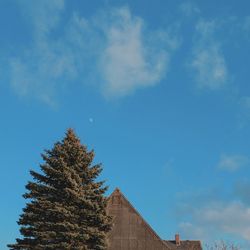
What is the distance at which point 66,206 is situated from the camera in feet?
89.9

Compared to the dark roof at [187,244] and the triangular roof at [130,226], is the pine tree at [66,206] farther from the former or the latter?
the dark roof at [187,244]

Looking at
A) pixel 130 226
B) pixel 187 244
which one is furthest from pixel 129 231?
pixel 187 244

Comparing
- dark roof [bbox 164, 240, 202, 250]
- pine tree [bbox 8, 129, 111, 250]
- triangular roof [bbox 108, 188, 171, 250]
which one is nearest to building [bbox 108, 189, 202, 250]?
triangular roof [bbox 108, 188, 171, 250]

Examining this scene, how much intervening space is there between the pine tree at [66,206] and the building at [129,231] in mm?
15395

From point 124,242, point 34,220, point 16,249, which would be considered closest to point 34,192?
point 34,220

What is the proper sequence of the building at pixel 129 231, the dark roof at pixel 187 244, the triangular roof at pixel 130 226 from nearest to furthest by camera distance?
1. the building at pixel 129 231
2. the triangular roof at pixel 130 226
3. the dark roof at pixel 187 244

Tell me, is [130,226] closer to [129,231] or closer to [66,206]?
[129,231]

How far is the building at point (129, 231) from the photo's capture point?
42.7 metres

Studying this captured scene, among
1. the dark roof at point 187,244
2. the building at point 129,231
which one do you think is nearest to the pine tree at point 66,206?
the building at point 129,231

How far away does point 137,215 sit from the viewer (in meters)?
44.1

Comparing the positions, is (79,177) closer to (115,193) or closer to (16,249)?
(16,249)

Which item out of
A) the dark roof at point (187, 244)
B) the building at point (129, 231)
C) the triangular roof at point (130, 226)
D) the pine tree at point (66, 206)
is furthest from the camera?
the dark roof at point (187, 244)

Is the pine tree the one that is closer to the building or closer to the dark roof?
the building

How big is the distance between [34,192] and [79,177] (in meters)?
2.73
